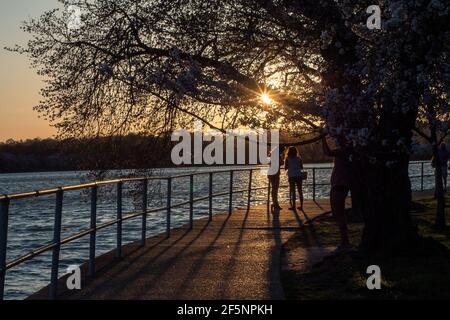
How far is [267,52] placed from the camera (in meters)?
13.3

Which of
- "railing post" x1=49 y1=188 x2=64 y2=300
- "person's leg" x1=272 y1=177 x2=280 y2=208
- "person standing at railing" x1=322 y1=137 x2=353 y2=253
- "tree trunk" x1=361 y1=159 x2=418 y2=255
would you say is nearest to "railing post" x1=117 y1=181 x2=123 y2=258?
"railing post" x1=49 y1=188 x2=64 y2=300

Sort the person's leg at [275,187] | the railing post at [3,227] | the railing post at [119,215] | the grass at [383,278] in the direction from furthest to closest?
the person's leg at [275,187]
the railing post at [119,215]
the grass at [383,278]
the railing post at [3,227]

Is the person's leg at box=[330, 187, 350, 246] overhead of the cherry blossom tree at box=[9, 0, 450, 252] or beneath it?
beneath

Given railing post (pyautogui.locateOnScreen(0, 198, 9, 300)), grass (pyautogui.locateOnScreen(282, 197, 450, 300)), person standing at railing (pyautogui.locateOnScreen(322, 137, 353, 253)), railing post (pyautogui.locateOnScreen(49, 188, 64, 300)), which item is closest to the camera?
railing post (pyautogui.locateOnScreen(0, 198, 9, 300))

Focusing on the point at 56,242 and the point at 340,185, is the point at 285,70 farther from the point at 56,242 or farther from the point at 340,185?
the point at 56,242

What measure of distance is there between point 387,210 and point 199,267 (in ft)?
9.21

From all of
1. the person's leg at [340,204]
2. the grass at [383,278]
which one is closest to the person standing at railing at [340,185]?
the person's leg at [340,204]

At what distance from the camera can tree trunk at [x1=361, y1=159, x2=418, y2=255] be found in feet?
41.0

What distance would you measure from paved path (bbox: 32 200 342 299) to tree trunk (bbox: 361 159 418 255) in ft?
4.67

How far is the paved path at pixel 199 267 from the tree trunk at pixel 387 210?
1425 mm

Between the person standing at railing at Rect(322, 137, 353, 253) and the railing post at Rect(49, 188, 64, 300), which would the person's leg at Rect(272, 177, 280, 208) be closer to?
the person standing at railing at Rect(322, 137, 353, 253)

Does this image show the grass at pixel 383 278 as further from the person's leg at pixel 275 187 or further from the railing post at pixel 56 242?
the person's leg at pixel 275 187

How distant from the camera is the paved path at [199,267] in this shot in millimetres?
9766
